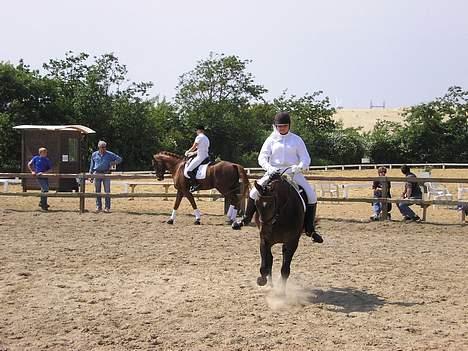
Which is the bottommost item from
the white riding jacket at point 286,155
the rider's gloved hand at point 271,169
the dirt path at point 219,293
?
the dirt path at point 219,293

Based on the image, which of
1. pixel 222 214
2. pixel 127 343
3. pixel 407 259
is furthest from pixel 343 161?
pixel 127 343

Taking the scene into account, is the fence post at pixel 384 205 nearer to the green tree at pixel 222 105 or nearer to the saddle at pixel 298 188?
the saddle at pixel 298 188

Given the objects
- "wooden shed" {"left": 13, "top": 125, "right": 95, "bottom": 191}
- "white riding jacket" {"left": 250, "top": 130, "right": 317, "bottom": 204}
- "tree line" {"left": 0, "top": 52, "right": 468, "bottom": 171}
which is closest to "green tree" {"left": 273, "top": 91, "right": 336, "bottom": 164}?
"tree line" {"left": 0, "top": 52, "right": 468, "bottom": 171}

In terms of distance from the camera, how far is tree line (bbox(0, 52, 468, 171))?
112 feet

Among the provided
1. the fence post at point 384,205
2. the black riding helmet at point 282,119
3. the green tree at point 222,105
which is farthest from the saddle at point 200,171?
the green tree at point 222,105

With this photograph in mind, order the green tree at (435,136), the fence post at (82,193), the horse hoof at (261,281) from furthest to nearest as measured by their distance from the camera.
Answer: the green tree at (435,136) < the fence post at (82,193) < the horse hoof at (261,281)

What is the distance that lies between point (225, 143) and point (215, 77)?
4.68m

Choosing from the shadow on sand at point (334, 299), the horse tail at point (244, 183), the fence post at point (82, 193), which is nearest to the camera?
the shadow on sand at point (334, 299)

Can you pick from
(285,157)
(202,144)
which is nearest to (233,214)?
(202,144)

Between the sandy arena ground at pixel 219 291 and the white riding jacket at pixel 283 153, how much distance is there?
144 cm

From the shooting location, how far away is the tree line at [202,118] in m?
34.2

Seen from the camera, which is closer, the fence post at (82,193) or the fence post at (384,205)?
the fence post at (384,205)

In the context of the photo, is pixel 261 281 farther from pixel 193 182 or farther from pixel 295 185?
pixel 193 182

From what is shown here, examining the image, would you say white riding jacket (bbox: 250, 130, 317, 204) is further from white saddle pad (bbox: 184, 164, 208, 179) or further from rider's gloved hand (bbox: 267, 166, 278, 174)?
white saddle pad (bbox: 184, 164, 208, 179)
